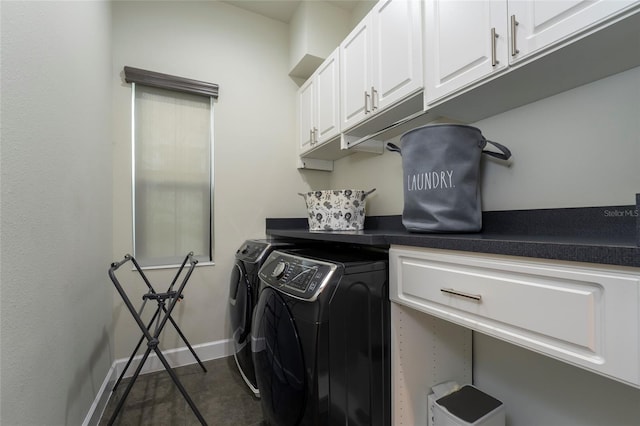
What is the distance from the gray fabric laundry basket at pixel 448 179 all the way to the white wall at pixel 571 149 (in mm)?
119

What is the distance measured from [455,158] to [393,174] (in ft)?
2.59

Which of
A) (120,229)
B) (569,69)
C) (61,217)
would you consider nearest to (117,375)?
(120,229)

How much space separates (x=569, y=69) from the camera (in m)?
0.90

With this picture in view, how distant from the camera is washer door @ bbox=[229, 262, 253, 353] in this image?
66.2 inches

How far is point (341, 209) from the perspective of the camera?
1.74 metres

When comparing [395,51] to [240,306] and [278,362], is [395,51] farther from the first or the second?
[240,306]

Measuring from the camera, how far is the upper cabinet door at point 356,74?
1578 millimetres

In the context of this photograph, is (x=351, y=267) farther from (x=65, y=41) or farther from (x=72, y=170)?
(x=65, y=41)

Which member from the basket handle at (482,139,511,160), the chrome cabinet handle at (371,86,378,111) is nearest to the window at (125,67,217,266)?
the chrome cabinet handle at (371,86,378,111)

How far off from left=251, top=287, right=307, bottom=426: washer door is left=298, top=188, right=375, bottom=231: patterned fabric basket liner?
0.68m

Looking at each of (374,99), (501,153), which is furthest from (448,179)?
(374,99)

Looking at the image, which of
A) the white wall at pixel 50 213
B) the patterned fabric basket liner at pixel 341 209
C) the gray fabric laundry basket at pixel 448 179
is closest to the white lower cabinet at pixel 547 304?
the gray fabric laundry basket at pixel 448 179

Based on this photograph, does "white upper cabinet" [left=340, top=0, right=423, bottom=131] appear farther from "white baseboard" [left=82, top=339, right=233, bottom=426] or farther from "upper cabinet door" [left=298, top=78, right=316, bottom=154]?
"white baseboard" [left=82, top=339, right=233, bottom=426]

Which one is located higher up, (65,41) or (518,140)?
(65,41)
